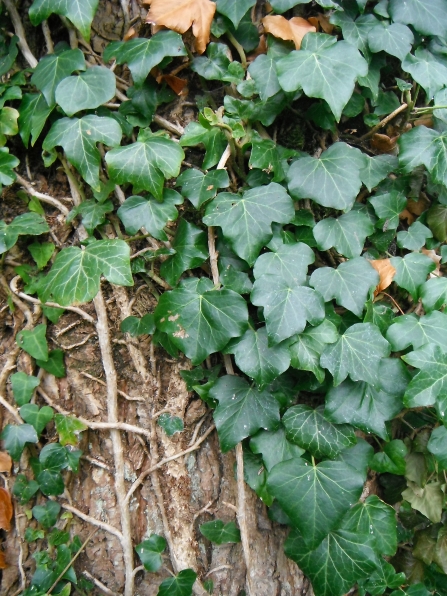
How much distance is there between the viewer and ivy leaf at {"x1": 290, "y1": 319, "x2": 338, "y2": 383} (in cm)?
109

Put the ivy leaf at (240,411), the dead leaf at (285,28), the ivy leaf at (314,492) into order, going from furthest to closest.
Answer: the dead leaf at (285,28), the ivy leaf at (240,411), the ivy leaf at (314,492)

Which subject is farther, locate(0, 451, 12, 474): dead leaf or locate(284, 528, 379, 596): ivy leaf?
locate(0, 451, 12, 474): dead leaf

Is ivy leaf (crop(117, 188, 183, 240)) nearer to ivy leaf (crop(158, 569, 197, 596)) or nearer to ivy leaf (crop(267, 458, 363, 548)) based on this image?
ivy leaf (crop(267, 458, 363, 548))

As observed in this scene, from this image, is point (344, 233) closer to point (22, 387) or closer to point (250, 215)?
point (250, 215)

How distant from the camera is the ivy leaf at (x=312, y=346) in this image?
1.09 metres

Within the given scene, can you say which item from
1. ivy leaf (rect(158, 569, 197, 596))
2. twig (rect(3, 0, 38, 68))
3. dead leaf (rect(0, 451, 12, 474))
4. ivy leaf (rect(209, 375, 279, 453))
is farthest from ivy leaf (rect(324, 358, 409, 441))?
twig (rect(3, 0, 38, 68))

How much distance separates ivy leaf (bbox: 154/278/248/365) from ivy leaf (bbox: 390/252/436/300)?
0.48m

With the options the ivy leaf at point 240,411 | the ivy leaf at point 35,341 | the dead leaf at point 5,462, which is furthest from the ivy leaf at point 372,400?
the dead leaf at point 5,462

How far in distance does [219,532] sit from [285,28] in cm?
137

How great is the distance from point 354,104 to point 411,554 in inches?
53.2

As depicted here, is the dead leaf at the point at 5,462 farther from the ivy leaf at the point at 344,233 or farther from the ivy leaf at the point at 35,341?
the ivy leaf at the point at 344,233

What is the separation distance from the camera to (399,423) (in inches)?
52.5

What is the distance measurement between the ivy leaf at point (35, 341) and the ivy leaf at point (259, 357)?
0.52 metres

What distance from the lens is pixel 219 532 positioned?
120 cm
